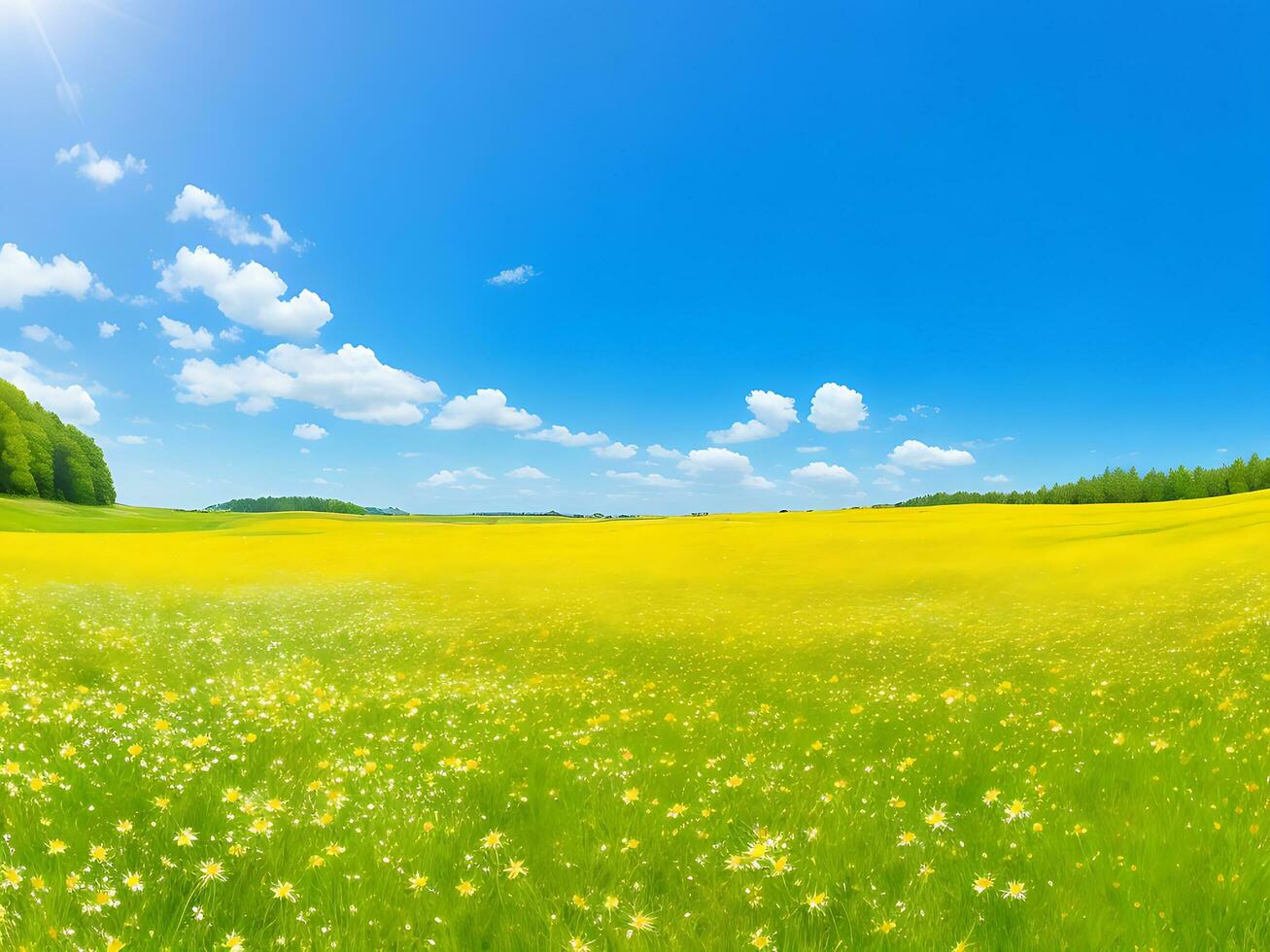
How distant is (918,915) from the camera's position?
5215mm

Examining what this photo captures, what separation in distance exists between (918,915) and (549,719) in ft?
22.5

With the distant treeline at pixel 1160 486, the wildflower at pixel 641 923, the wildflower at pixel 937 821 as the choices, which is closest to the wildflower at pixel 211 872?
the wildflower at pixel 641 923

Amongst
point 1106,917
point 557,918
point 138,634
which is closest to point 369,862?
point 557,918

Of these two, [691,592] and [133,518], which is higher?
[133,518]

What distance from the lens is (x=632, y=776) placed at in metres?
8.27

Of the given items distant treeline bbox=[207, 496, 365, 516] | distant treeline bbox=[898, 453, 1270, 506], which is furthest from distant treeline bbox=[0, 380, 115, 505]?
distant treeline bbox=[898, 453, 1270, 506]

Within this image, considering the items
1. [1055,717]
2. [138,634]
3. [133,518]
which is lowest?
[1055,717]

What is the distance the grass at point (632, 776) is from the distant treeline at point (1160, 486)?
10826 cm

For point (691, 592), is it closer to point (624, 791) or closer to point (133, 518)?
point (624, 791)

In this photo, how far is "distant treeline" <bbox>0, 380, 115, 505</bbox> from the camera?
7931 cm

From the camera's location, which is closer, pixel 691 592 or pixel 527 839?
pixel 527 839

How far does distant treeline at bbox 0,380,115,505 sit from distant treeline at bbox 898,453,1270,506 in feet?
455

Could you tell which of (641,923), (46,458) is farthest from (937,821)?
(46,458)

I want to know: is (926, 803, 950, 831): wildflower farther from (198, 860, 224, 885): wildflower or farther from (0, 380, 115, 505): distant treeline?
(0, 380, 115, 505): distant treeline
